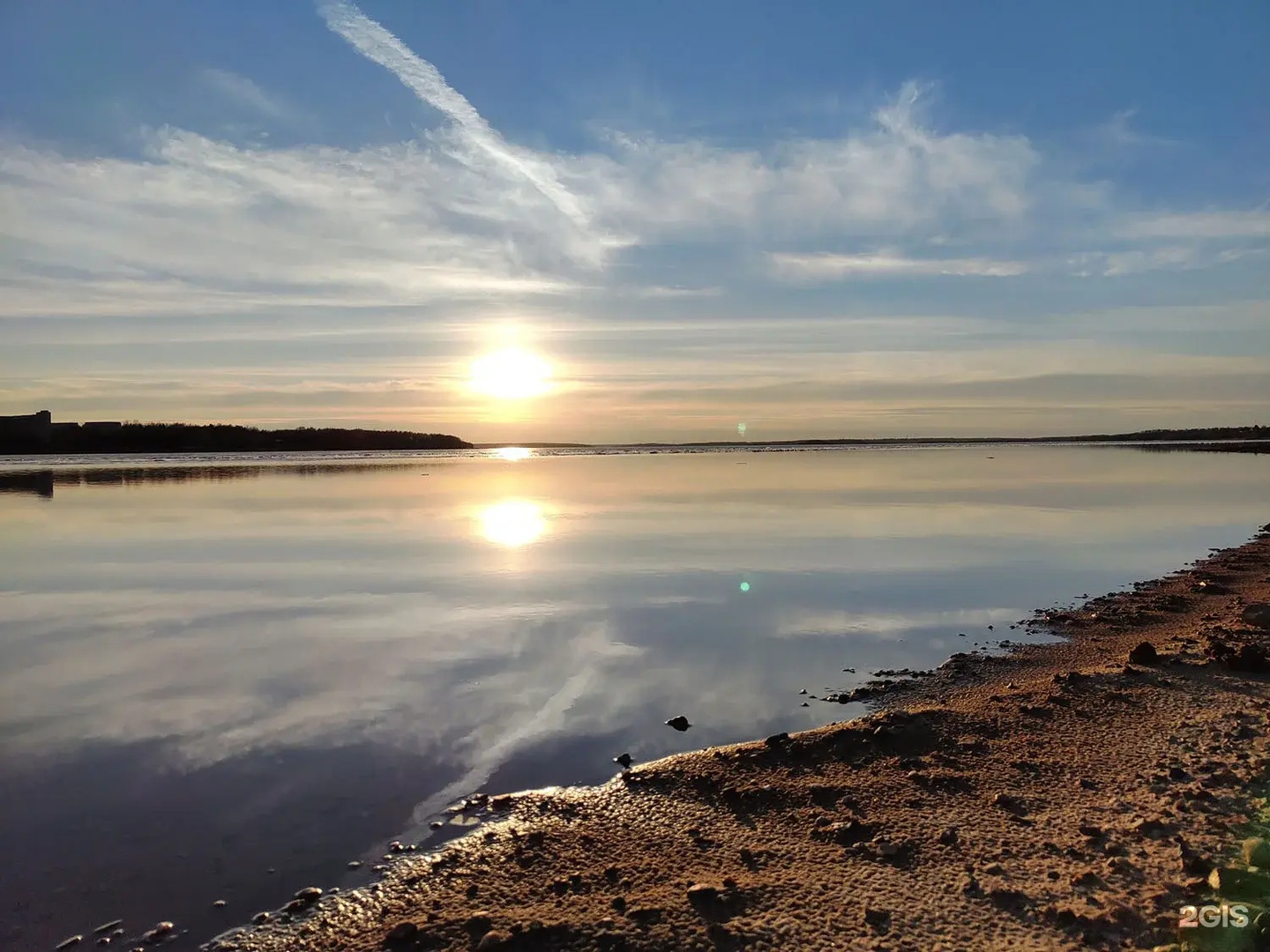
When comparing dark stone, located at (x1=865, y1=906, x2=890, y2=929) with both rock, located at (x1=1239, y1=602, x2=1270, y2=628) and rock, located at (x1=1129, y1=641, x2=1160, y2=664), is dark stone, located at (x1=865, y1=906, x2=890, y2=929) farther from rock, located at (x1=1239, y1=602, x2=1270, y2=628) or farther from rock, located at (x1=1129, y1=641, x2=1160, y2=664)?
rock, located at (x1=1239, y1=602, x2=1270, y2=628)

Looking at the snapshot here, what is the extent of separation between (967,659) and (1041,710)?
9.26 feet

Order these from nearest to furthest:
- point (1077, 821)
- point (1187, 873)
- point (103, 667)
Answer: point (1187, 873), point (1077, 821), point (103, 667)

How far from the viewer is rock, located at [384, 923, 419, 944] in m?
5.43

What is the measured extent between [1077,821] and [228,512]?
113 feet

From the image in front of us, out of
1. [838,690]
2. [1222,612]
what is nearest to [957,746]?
[838,690]

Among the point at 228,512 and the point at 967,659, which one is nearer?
the point at 967,659

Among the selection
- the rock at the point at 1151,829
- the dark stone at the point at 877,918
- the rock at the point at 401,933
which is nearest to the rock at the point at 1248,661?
the rock at the point at 1151,829

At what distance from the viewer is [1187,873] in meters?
5.65

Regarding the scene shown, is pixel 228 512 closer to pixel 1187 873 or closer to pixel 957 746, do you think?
pixel 957 746

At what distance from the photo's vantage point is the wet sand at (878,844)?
5.33 m

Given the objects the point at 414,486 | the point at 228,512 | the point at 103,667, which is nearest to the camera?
the point at 103,667

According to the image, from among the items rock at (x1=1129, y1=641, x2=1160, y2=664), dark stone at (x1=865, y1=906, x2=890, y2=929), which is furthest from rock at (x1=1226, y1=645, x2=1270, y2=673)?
dark stone at (x1=865, y1=906, x2=890, y2=929)

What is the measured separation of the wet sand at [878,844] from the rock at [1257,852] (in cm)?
20

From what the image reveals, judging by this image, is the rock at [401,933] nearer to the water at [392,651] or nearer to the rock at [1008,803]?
the water at [392,651]
